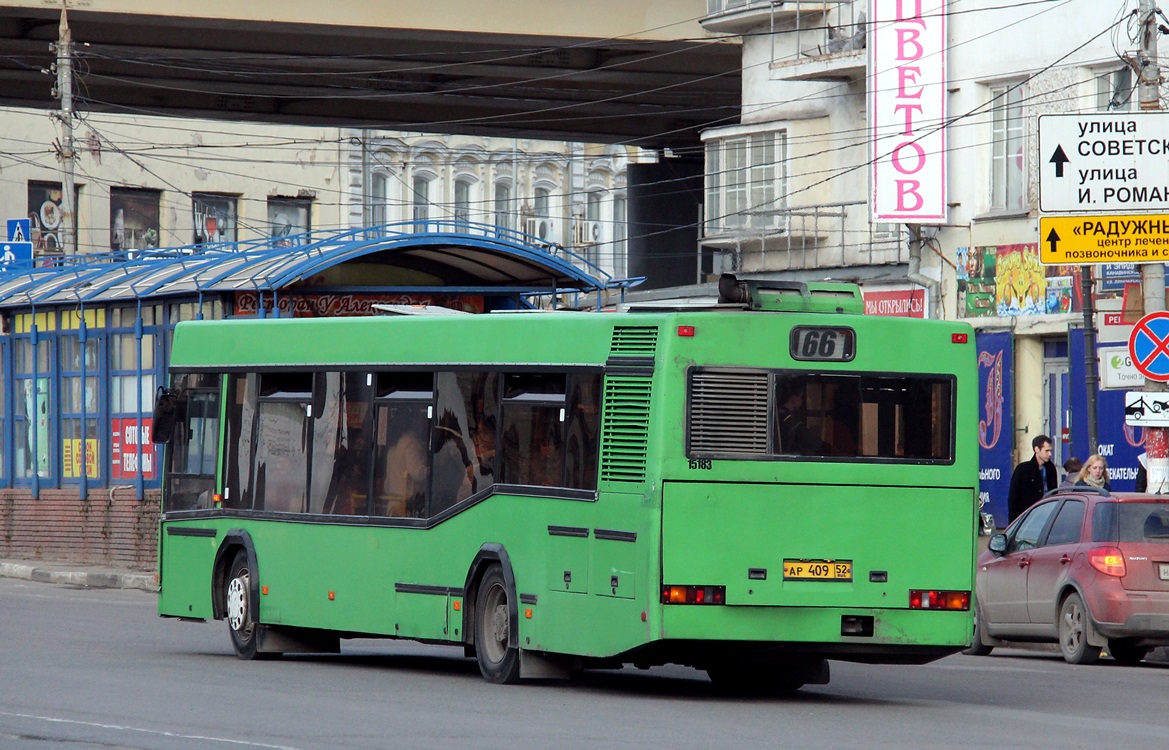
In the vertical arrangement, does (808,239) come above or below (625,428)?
above

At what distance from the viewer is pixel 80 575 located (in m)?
29.6

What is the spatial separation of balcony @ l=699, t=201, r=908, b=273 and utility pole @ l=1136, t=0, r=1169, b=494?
13.2 m

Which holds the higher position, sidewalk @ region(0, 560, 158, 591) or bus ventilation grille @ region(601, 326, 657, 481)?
bus ventilation grille @ region(601, 326, 657, 481)

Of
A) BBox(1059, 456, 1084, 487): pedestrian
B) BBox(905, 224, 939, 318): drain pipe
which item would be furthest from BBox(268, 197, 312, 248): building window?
BBox(1059, 456, 1084, 487): pedestrian

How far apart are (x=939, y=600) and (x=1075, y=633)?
5056mm

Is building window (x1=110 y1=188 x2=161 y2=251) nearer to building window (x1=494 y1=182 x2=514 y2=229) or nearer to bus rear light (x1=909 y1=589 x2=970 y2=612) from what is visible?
building window (x1=494 y1=182 x2=514 y2=229)

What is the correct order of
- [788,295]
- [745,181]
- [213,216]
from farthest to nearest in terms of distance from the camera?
[213,216], [745,181], [788,295]

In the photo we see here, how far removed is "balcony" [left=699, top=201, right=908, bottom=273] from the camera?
118 feet

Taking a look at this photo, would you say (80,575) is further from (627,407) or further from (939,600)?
(939,600)

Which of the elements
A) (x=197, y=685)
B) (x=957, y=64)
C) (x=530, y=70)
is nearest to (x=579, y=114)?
(x=530, y=70)

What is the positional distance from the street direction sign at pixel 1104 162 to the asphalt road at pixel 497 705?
4.91m

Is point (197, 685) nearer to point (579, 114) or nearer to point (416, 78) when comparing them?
point (416, 78)

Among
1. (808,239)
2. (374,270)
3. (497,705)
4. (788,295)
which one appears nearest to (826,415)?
(788,295)

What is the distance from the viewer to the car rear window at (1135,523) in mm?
18156
